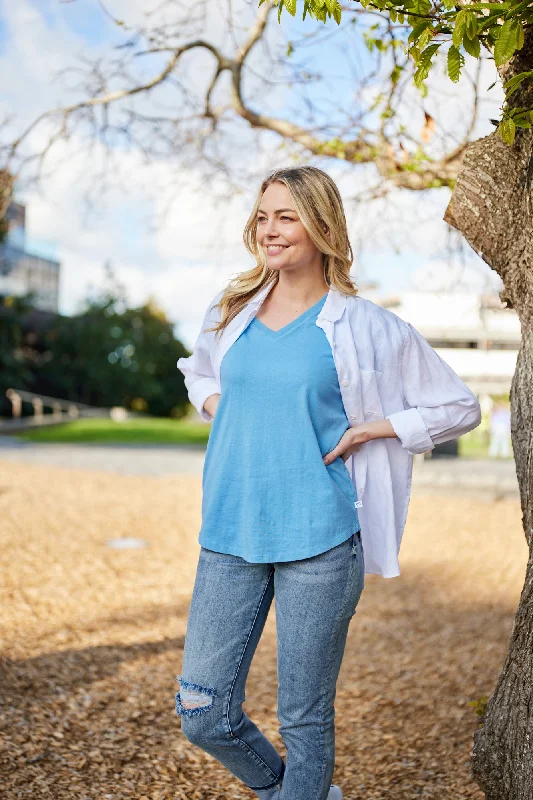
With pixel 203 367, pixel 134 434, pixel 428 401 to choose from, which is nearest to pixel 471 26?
pixel 428 401

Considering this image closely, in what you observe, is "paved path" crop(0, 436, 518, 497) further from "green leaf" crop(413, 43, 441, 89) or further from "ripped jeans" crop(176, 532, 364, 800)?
"green leaf" crop(413, 43, 441, 89)

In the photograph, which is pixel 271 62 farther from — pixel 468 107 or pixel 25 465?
pixel 25 465

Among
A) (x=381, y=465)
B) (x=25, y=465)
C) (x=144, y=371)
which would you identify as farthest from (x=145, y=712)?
(x=144, y=371)

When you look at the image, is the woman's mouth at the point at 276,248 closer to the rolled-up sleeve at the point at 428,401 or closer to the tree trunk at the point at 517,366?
the rolled-up sleeve at the point at 428,401

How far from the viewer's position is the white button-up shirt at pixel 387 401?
101 inches

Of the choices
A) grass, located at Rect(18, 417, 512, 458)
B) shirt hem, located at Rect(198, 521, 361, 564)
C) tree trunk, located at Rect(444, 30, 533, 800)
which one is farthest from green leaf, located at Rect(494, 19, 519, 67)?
grass, located at Rect(18, 417, 512, 458)

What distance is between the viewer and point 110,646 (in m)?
5.25

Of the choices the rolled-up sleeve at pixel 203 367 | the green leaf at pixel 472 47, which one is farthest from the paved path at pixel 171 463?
the green leaf at pixel 472 47

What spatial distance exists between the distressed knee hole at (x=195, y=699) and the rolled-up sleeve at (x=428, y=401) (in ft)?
2.83

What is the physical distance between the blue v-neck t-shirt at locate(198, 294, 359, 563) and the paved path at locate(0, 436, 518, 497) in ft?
33.1

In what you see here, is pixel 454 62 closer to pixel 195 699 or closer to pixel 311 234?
pixel 311 234

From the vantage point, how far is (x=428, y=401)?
8.69 ft

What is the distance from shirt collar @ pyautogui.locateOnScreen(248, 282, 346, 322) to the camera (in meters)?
2.55

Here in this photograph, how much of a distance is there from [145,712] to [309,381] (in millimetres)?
2352
